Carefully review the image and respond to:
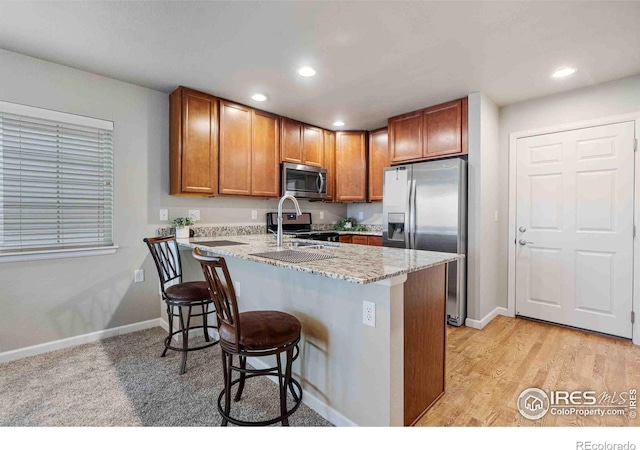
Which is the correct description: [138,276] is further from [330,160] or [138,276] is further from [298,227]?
[330,160]

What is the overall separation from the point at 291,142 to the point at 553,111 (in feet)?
9.49

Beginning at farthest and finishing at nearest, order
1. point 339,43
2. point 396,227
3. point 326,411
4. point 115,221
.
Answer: point 396,227 → point 115,221 → point 339,43 → point 326,411

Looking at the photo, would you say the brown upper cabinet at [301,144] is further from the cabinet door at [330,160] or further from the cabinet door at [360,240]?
the cabinet door at [360,240]

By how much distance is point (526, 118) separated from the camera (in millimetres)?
3293

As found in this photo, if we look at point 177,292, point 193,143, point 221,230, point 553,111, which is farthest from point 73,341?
point 553,111

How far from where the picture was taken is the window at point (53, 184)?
2340 mm

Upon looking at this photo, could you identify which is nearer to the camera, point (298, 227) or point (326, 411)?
point (326, 411)

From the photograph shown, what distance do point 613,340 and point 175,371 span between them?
3754 mm

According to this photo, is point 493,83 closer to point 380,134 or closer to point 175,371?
point 380,134

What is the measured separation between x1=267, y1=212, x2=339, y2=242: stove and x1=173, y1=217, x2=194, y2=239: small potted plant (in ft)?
3.58

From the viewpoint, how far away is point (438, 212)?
3.17 meters

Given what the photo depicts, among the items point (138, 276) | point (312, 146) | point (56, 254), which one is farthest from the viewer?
point (312, 146)

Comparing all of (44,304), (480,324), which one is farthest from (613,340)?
(44,304)

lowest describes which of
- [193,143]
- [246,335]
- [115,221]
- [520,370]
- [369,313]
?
[520,370]
